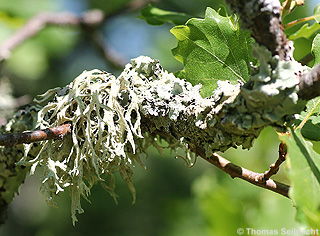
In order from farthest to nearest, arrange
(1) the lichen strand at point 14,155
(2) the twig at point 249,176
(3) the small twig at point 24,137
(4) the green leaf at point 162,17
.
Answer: (4) the green leaf at point 162,17, (1) the lichen strand at point 14,155, (2) the twig at point 249,176, (3) the small twig at point 24,137

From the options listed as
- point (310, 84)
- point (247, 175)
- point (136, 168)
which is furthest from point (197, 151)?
point (136, 168)

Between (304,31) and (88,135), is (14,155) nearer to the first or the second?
(88,135)

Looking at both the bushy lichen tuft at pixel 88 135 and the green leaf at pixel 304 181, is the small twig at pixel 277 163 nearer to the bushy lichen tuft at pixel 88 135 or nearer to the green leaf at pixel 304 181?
the green leaf at pixel 304 181

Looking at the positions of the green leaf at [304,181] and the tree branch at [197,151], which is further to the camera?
the tree branch at [197,151]

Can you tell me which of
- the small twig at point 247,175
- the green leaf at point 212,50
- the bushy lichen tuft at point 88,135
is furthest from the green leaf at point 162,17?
the small twig at point 247,175

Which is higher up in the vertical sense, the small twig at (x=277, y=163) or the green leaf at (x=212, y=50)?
the green leaf at (x=212, y=50)

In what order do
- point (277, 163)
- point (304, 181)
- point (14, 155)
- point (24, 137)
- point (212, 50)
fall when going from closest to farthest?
1. point (304, 181)
2. point (24, 137)
3. point (277, 163)
4. point (212, 50)
5. point (14, 155)

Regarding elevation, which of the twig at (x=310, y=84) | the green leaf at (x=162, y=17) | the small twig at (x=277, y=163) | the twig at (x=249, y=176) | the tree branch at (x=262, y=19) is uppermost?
the tree branch at (x=262, y=19)
